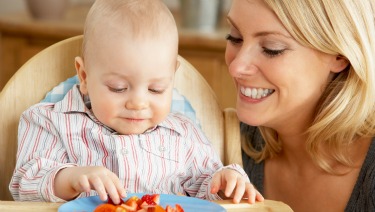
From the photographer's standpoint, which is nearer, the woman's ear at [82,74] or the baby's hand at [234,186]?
the baby's hand at [234,186]

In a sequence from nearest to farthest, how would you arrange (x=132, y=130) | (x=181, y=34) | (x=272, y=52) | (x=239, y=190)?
(x=239, y=190) → (x=132, y=130) → (x=272, y=52) → (x=181, y=34)

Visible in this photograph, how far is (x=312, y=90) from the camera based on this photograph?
6.12 feet

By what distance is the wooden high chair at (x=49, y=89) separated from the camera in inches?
68.2

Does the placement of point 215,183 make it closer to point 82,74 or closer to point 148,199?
point 148,199

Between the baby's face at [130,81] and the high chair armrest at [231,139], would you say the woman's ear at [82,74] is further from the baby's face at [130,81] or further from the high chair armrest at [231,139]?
the high chair armrest at [231,139]

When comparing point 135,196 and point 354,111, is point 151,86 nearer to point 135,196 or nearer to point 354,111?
point 135,196

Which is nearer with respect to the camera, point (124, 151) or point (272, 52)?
point (124, 151)

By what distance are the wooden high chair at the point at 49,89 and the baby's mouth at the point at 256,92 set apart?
0.07 m

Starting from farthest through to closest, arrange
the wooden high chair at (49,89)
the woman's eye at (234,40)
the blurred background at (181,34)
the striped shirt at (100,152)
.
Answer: the blurred background at (181,34)
the woman's eye at (234,40)
the wooden high chair at (49,89)
the striped shirt at (100,152)

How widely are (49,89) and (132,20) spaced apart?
35cm

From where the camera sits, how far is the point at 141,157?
1.61m

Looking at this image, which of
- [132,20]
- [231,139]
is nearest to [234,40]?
[231,139]

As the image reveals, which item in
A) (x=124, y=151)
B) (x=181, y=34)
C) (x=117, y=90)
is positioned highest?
(x=181, y=34)

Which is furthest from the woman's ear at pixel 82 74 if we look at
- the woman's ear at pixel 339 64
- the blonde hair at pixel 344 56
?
the woman's ear at pixel 339 64
